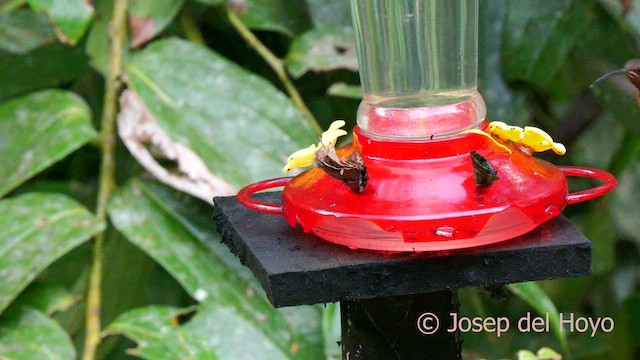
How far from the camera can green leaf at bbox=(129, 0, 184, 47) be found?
1.63 metres

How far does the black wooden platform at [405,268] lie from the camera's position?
2.37 ft

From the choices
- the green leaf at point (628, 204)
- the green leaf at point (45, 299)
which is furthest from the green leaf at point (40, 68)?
the green leaf at point (628, 204)

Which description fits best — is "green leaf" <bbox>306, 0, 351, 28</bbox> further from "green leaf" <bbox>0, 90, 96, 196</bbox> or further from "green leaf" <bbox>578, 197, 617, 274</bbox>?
"green leaf" <bbox>578, 197, 617, 274</bbox>

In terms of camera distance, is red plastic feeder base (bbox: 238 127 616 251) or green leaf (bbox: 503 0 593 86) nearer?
red plastic feeder base (bbox: 238 127 616 251)

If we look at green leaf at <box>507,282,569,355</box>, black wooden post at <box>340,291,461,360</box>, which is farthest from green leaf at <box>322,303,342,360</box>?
black wooden post at <box>340,291,461,360</box>

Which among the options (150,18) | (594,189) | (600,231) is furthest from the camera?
(600,231)

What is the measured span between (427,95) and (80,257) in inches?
49.8

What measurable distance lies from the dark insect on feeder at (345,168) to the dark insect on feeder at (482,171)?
9 cm

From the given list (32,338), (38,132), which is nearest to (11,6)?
(38,132)

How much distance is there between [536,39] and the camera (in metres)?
1.65

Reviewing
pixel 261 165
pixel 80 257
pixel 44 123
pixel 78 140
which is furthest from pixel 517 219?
pixel 80 257

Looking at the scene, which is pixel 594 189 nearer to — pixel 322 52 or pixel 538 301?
pixel 538 301

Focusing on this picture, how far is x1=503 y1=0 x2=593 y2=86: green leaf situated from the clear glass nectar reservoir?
0.77 metres
